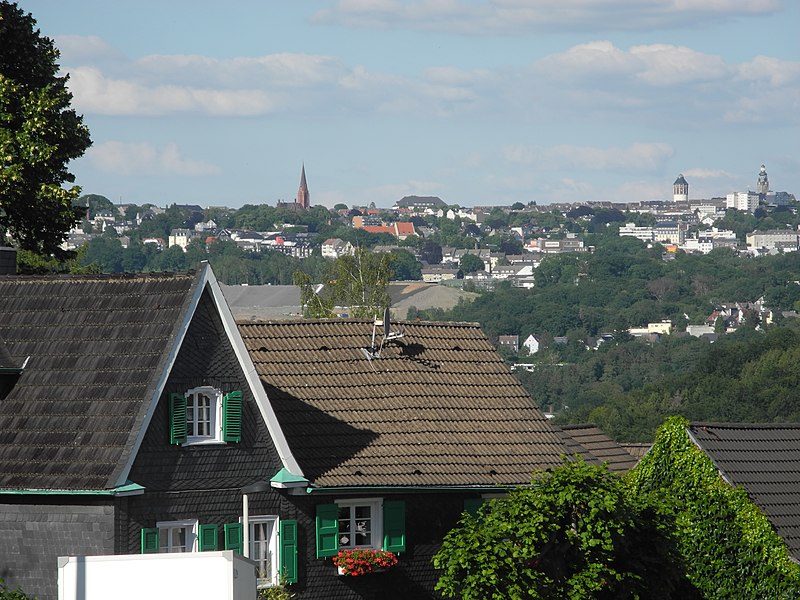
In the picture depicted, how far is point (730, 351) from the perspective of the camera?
575 feet

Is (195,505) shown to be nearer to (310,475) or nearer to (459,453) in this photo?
(310,475)

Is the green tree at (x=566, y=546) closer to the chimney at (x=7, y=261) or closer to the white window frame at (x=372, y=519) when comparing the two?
the white window frame at (x=372, y=519)

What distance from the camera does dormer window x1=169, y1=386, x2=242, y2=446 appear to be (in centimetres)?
2714

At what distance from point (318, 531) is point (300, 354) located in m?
3.59

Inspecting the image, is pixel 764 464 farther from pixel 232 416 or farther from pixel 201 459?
pixel 201 459

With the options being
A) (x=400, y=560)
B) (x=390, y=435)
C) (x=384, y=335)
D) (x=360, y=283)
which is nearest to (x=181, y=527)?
(x=400, y=560)

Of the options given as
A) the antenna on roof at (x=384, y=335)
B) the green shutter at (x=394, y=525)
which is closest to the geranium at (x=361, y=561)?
the green shutter at (x=394, y=525)

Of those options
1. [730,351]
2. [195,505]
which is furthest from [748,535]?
[730,351]

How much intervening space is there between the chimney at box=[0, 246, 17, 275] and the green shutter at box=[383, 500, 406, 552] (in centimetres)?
704

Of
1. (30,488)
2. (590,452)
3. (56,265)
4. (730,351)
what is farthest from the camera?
(730,351)

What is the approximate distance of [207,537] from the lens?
27328 millimetres

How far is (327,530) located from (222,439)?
2.52 metres

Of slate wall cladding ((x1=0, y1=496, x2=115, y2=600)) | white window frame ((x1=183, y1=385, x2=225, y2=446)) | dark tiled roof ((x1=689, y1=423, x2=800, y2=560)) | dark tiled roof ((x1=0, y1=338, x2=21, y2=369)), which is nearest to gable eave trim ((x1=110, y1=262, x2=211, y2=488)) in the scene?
slate wall cladding ((x1=0, y1=496, x2=115, y2=600))

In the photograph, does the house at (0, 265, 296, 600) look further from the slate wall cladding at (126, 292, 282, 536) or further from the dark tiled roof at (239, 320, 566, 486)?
the dark tiled roof at (239, 320, 566, 486)
